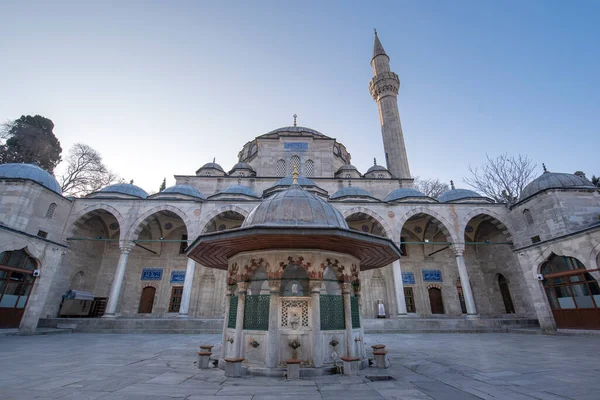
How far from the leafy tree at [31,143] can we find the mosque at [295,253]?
434 inches

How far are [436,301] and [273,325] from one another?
1551 cm

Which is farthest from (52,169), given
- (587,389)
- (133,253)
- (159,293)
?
(587,389)

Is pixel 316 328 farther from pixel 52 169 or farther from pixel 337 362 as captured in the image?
pixel 52 169

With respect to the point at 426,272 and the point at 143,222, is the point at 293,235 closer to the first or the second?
the point at 143,222

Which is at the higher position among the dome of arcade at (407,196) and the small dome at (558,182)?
the dome of arcade at (407,196)

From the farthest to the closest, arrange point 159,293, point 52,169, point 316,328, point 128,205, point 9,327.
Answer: point 52,169, point 159,293, point 128,205, point 9,327, point 316,328

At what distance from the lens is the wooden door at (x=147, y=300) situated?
52.5 ft

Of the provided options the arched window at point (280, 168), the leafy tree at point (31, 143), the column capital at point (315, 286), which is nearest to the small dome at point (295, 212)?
the column capital at point (315, 286)

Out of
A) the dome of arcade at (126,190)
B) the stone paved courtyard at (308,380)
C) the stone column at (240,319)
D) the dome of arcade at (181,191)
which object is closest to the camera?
the stone paved courtyard at (308,380)

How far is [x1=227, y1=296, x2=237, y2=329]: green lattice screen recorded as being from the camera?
17.3ft

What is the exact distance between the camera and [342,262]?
17.4 feet

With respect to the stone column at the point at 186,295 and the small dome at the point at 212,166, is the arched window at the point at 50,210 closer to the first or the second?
the stone column at the point at 186,295

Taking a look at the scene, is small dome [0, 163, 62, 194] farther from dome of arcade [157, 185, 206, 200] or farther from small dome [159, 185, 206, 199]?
small dome [159, 185, 206, 199]

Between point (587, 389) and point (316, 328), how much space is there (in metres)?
3.53
